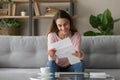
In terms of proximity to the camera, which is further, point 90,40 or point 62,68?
point 90,40

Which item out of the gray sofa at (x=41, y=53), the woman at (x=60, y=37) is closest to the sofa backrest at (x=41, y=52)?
the gray sofa at (x=41, y=53)

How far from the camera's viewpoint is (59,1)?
166 inches

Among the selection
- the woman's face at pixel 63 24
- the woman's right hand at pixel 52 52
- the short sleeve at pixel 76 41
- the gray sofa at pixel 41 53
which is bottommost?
the gray sofa at pixel 41 53

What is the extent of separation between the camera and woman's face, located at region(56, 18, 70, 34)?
2.36 m

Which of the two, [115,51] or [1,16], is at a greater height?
[1,16]

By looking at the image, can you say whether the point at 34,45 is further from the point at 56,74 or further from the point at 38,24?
the point at 38,24

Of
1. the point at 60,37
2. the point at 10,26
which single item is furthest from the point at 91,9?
the point at 60,37

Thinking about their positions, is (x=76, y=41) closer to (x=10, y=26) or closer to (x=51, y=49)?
(x=51, y=49)

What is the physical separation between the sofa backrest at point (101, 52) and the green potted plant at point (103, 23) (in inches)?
41.1

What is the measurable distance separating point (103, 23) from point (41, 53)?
1.43 meters

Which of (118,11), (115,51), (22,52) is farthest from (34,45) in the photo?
(118,11)

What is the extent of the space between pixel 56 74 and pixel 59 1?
2.40m

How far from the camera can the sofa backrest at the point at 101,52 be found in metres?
2.87

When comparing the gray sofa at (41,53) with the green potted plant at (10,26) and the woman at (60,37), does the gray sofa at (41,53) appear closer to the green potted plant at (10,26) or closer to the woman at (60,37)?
the woman at (60,37)
